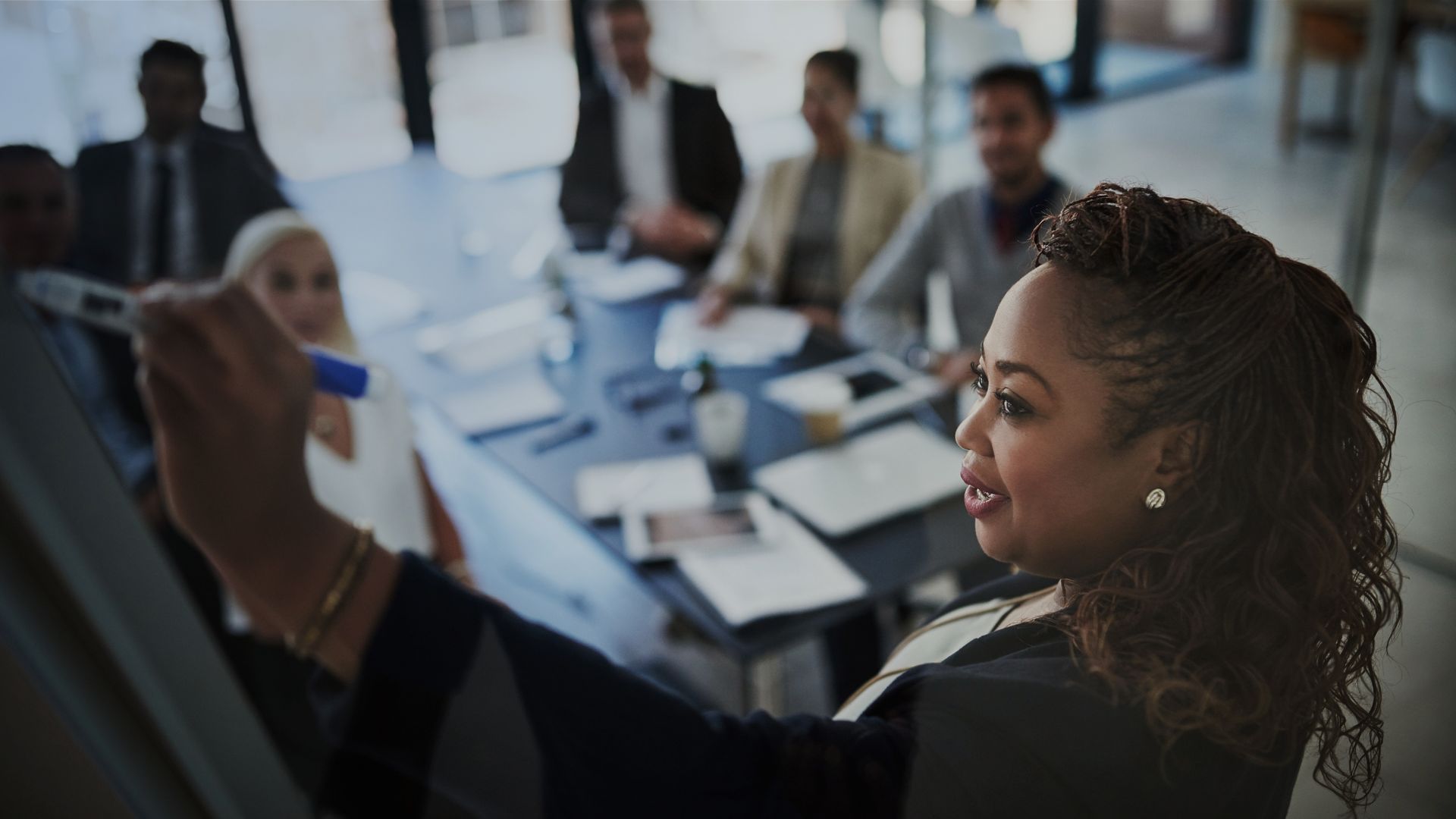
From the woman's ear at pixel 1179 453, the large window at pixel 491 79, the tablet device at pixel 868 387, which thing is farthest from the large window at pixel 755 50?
the woman's ear at pixel 1179 453

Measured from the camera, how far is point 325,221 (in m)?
0.95

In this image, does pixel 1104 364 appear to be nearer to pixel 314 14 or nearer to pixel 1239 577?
pixel 1239 577

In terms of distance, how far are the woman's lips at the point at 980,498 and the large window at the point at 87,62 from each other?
0.62 m

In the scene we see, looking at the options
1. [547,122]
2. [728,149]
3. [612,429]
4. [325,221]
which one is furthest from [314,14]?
[728,149]

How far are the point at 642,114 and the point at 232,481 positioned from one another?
10.0 ft

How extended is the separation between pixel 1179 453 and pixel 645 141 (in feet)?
10.3

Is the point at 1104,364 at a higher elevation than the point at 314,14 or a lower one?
lower

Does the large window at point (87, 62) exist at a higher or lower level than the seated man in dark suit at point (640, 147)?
higher

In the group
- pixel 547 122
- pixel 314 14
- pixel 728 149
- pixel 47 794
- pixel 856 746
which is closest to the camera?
pixel 856 746

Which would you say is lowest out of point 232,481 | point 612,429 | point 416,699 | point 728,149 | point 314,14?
point 612,429

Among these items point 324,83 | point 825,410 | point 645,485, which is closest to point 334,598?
point 324,83

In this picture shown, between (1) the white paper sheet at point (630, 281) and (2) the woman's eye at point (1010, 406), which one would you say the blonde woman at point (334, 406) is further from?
(1) the white paper sheet at point (630, 281)

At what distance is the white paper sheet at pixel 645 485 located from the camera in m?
1.96

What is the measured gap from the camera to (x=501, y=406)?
91.3 inches
